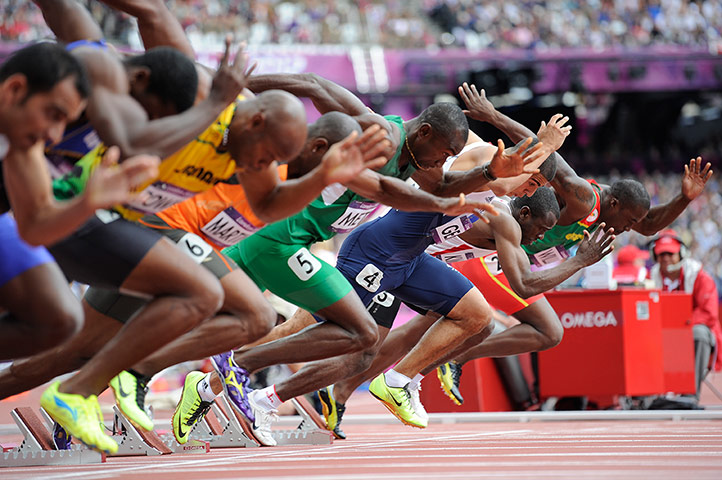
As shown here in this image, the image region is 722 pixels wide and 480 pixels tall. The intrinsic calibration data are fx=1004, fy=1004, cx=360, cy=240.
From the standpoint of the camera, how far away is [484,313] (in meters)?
7.38

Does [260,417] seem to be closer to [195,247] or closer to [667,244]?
[195,247]

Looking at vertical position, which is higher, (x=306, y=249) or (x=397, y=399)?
(x=306, y=249)

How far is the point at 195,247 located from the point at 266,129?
2.63 feet

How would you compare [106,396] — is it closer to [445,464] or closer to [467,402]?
[467,402]

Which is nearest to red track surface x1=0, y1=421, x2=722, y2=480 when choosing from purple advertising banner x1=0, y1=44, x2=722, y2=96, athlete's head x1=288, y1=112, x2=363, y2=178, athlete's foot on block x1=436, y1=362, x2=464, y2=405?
athlete's foot on block x1=436, y1=362, x2=464, y2=405

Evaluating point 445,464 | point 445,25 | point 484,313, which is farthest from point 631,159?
point 445,464

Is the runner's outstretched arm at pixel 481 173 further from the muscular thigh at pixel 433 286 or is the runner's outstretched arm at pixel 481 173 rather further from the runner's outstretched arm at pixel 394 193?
the muscular thigh at pixel 433 286

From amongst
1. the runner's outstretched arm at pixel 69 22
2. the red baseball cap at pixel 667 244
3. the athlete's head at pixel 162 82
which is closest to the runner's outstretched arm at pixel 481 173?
the athlete's head at pixel 162 82

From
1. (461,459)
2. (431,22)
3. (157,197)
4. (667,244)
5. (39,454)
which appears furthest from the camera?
(431,22)

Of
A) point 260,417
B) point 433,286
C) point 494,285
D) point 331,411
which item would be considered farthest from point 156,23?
point 494,285

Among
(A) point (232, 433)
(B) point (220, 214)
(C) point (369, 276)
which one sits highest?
(B) point (220, 214)

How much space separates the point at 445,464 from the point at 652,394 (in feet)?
18.5

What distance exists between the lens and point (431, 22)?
83.7 ft

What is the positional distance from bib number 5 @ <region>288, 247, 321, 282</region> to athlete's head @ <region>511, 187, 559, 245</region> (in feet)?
7.79
